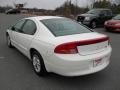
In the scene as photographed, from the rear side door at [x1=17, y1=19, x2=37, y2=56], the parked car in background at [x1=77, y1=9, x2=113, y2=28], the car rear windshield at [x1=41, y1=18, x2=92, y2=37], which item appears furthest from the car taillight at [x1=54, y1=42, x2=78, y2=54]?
the parked car in background at [x1=77, y1=9, x2=113, y2=28]

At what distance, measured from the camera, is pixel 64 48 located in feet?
13.0

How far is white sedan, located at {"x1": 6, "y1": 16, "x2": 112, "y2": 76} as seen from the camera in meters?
3.95

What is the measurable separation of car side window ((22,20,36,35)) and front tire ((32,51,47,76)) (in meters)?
0.61

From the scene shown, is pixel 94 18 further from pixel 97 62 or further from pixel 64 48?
pixel 64 48

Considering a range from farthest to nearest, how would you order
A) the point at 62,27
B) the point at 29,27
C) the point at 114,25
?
1. the point at 114,25
2. the point at 29,27
3. the point at 62,27

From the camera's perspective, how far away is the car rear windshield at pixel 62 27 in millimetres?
4621

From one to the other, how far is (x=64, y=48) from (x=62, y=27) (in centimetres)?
111

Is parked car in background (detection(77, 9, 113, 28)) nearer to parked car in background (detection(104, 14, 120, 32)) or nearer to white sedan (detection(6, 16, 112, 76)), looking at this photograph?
parked car in background (detection(104, 14, 120, 32))

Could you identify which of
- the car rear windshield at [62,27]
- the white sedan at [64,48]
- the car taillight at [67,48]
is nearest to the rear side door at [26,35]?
the white sedan at [64,48]

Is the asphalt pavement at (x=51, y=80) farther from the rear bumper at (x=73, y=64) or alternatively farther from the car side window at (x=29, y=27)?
the car side window at (x=29, y=27)

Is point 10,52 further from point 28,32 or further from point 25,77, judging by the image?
point 25,77

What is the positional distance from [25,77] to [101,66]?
5.91ft

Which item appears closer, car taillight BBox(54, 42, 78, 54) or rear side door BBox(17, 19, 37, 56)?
car taillight BBox(54, 42, 78, 54)

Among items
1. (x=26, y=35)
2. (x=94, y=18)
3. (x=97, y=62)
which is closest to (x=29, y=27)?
(x=26, y=35)
